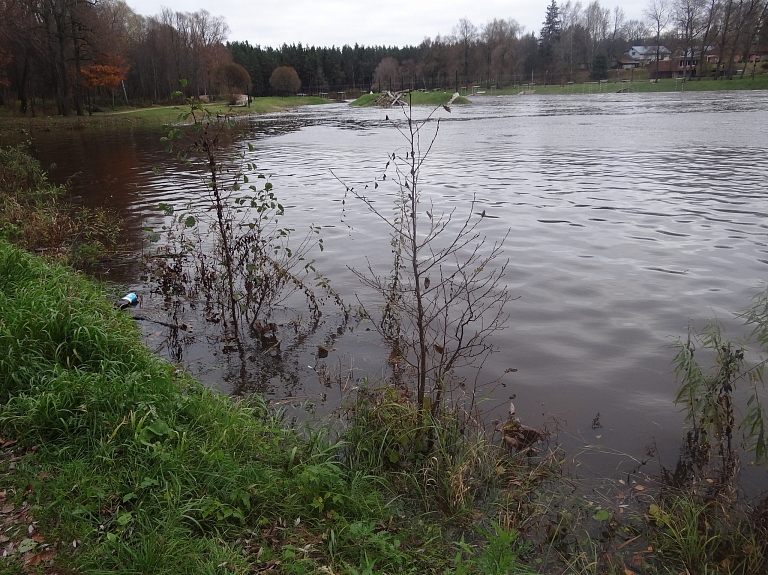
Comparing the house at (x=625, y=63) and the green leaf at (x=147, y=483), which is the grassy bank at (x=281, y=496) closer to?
the green leaf at (x=147, y=483)

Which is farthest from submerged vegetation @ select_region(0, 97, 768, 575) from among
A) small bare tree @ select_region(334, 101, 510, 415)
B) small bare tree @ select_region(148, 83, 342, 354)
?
small bare tree @ select_region(148, 83, 342, 354)

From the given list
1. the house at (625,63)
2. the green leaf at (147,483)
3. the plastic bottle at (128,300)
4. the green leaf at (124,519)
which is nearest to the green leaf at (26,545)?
the green leaf at (124,519)

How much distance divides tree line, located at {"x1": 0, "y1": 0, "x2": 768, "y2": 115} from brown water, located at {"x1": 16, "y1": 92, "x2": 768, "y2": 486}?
9.91 ft

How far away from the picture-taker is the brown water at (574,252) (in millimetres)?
5441

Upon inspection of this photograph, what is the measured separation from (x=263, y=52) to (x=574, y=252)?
12579cm

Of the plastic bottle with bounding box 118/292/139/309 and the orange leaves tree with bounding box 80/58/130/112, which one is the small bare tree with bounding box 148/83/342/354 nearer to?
the plastic bottle with bounding box 118/292/139/309

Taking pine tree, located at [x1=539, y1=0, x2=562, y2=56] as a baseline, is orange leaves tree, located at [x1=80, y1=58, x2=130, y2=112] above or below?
below

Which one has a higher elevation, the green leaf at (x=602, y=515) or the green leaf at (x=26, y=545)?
the green leaf at (x=26, y=545)

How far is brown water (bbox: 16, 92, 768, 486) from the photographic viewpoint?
5.44m

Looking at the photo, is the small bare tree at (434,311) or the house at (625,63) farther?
the house at (625,63)

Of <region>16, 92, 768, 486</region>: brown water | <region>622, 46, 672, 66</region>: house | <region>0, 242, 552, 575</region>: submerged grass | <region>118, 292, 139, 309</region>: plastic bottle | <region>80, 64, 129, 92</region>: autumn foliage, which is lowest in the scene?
<region>16, 92, 768, 486</region>: brown water

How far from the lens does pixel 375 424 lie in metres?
4.31

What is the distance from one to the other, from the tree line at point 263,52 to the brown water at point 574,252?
119 inches

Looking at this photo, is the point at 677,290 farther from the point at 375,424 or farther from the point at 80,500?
the point at 80,500
